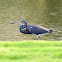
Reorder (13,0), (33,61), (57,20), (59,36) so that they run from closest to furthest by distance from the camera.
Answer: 1. (33,61)
2. (59,36)
3. (57,20)
4. (13,0)

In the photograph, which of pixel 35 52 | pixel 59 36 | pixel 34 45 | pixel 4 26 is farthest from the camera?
pixel 4 26

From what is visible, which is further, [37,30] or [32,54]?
[37,30]

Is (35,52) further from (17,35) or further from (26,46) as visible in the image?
(17,35)

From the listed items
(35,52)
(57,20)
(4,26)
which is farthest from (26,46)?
(57,20)

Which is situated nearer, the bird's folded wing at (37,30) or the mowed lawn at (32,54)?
the mowed lawn at (32,54)

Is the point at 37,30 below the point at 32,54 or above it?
above

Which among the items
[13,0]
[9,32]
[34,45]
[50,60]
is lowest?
[50,60]

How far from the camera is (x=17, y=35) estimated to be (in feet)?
60.2

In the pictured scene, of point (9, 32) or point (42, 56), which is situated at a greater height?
point (9, 32)

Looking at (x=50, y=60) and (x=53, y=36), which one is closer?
(x=50, y=60)

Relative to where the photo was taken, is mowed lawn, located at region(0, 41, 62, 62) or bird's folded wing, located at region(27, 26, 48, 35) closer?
mowed lawn, located at region(0, 41, 62, 62)

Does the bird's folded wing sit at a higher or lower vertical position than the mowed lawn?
higher

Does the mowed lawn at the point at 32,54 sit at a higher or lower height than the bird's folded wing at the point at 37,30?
lower

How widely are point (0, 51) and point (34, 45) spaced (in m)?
1.62
